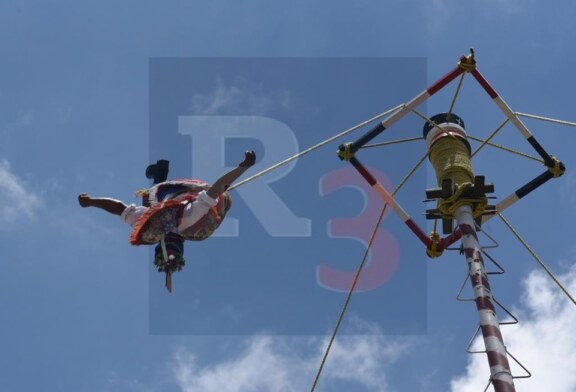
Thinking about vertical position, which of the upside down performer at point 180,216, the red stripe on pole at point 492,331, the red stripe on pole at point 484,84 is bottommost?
the red stripe on pole at point 492,331

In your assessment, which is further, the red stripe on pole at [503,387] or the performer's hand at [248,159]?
the performer's hand at [248,159]

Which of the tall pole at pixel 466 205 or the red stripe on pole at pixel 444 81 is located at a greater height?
the red stripe on pole at pixel 444 81

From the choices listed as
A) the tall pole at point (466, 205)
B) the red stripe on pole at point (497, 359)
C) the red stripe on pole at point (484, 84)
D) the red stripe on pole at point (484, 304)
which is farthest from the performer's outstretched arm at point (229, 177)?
the red stripe on pole at point (484, 84)

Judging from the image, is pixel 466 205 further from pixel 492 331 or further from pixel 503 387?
pixel 503 387

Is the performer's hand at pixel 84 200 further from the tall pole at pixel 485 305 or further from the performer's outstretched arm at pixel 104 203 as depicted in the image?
the tall pole at pixel 485 305

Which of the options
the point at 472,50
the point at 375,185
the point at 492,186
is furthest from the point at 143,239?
the point at 472,50

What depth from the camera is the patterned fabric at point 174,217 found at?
47.9ft

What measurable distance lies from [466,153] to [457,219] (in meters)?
2.66

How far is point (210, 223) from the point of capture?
14.8 meters

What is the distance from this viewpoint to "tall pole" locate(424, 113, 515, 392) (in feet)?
41.6

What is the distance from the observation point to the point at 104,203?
16.1 m

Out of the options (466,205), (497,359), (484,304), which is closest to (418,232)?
(466,205)

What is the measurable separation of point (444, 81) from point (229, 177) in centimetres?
740

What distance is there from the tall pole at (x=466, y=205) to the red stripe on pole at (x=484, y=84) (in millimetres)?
1052
